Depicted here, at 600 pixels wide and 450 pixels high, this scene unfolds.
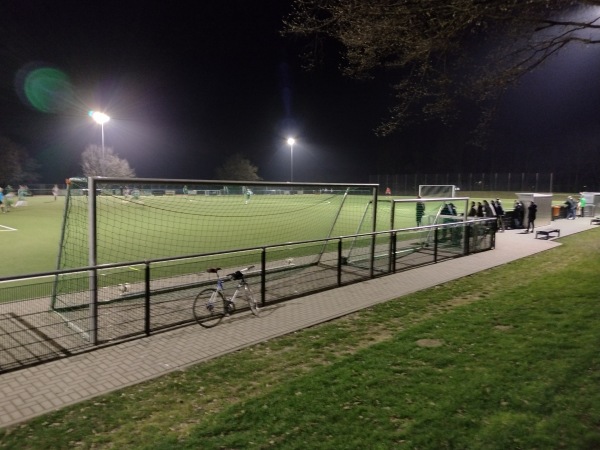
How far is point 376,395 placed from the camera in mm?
4207

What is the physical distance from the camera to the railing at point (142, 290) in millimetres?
5629

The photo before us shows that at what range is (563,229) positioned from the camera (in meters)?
20.5

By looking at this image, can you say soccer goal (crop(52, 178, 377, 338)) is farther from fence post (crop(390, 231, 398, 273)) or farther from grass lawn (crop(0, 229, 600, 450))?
grass lawn (crop(0, 229, 600, 450))

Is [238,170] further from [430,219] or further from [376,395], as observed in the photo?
[376,395]

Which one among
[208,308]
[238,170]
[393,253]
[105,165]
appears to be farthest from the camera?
[238,170]

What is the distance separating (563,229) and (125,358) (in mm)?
21630

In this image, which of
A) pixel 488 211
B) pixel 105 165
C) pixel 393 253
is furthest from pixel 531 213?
pixel 105 165

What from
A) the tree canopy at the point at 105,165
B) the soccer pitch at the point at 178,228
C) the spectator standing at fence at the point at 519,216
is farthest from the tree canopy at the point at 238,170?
the spectator standing at fence at the point at 519,216

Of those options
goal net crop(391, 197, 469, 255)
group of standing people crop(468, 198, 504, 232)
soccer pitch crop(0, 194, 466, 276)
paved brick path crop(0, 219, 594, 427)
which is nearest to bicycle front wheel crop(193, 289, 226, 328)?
paved brick path crop(0, 219, 594, 427)

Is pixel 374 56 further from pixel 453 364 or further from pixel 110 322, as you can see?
pixel 110 322

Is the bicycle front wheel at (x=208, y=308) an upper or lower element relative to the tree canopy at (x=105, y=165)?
lower

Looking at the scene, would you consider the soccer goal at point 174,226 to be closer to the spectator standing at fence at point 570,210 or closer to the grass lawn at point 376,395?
the grass lawn at point 376,395

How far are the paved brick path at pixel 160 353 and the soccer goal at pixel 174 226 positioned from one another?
1.17m

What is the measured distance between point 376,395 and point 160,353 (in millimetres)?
2816
